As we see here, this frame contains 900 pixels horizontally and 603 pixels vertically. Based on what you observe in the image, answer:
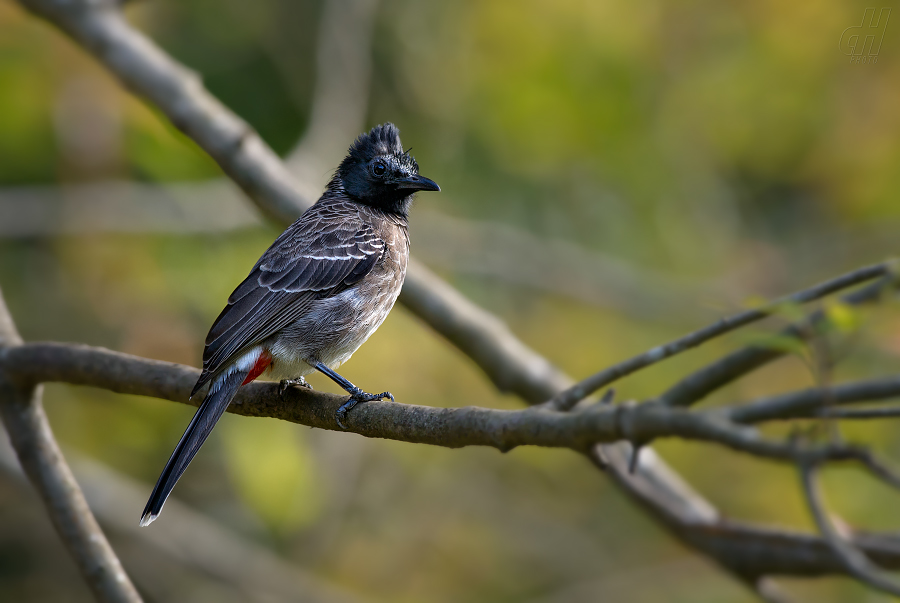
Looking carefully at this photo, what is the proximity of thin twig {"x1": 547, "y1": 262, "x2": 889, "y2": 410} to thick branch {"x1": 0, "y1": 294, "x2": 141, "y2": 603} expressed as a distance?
1.99 m

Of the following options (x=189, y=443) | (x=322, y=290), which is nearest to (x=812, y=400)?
(x=189, y=443)

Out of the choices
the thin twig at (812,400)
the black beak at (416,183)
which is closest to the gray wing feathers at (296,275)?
the black beak at (416,183)

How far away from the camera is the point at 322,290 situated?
452 centimetres

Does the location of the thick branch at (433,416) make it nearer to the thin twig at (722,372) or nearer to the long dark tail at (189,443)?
the long dark tail at (189,443)

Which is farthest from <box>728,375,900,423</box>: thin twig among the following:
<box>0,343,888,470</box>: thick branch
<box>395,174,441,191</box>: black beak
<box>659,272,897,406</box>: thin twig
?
<box>395,174,441,191</box>: black beak

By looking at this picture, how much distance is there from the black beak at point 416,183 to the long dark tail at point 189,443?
1590 millimetres

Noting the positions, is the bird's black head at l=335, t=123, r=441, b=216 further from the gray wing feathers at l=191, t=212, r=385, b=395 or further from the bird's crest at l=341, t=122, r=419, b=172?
the gray wing feathers at l=191, t=212, r=385, b=395

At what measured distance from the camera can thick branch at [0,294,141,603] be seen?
3748mm

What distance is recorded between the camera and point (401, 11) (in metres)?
8.00

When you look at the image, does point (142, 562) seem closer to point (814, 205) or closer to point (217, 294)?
point (217, 294)

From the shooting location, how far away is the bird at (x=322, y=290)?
3979 millimetres

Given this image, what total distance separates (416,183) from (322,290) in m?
0.85

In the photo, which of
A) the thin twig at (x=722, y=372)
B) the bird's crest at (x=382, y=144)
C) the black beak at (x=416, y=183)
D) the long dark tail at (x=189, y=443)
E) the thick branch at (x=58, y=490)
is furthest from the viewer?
the bird's crest at (x=382, y=144)

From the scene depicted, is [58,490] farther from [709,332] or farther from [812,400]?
[812,400]
